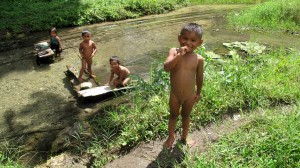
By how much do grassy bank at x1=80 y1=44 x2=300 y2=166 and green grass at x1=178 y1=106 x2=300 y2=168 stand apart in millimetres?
638

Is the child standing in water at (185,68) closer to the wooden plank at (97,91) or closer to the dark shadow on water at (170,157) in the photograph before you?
the dark shadow on water at (170,157)

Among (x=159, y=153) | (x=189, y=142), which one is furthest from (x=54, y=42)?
(x=189, y=142)

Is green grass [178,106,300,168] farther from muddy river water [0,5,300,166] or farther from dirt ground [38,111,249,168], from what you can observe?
muddy river water [0,5,300,166]

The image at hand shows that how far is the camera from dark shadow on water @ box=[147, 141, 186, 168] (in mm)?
3654

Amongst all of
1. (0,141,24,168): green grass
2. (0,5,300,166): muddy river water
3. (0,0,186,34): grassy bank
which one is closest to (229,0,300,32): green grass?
(0,5,300,166): muddy river water

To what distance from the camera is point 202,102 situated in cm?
483

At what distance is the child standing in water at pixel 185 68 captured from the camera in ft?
10.6

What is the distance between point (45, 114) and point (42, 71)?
2.19 meters

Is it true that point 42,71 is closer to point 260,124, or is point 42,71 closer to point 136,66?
point 136,66

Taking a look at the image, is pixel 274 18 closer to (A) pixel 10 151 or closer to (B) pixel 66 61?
(B) pixel 66 61

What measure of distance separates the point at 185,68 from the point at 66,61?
5.57m

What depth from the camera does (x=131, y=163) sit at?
384cm

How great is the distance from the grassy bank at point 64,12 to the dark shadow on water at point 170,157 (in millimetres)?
8539

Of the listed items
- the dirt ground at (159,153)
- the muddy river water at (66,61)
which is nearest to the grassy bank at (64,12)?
the muddy river water at (66,61)
